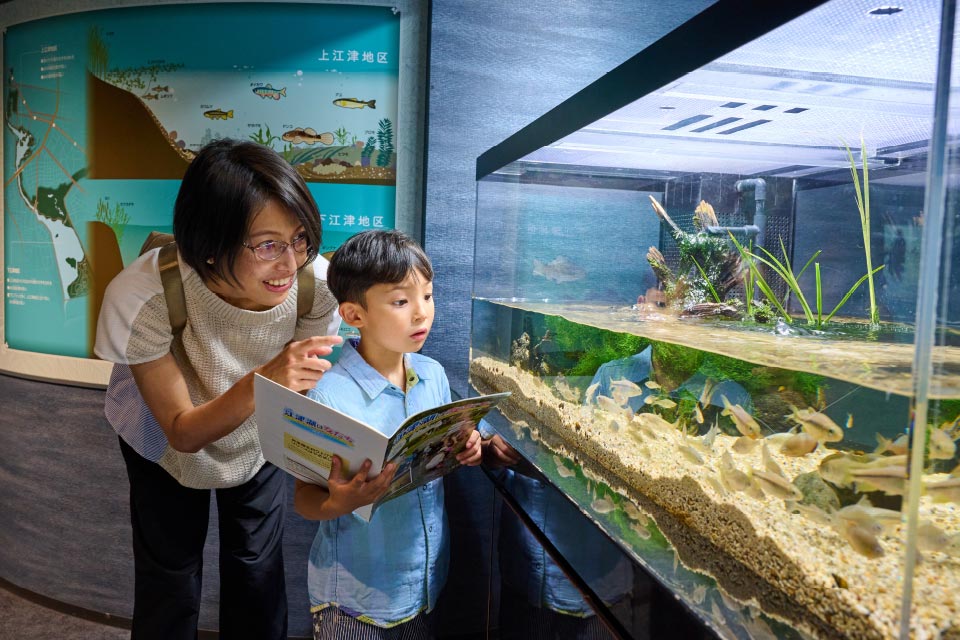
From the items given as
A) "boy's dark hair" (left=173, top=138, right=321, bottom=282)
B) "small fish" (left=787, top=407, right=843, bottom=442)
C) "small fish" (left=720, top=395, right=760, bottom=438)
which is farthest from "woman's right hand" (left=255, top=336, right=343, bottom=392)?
"small fish" (left=787, top=407, right=843, bottom=442)

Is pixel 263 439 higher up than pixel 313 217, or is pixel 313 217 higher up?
pixel 313 217

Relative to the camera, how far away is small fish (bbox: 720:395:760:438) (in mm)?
848

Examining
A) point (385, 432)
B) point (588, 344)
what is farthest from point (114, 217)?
point (588, 344)

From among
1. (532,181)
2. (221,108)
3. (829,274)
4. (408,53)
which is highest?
(408,53)

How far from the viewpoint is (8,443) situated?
262cm

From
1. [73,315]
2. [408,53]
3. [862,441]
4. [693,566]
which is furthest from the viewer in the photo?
[73,315]

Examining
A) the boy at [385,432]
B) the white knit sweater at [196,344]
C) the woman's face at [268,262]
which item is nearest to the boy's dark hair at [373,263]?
the boy at [385,432]

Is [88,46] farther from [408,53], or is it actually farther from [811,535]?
[811,535]

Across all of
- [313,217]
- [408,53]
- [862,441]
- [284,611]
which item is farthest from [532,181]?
[284,611]

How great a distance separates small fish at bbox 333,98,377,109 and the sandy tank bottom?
1497 millimetres

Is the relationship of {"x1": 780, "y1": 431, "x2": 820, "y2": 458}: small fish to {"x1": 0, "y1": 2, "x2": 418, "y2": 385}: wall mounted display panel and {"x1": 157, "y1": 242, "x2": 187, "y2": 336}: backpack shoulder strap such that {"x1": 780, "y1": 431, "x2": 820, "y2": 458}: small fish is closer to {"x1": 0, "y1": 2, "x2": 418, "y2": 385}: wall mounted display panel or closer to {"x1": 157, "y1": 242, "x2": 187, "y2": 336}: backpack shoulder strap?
{"x1": 157, "y1": 242, "x2": 187, "y2": 336}: backpack shoulder strap

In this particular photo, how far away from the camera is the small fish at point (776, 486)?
73cm

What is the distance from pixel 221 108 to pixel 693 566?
2.11m

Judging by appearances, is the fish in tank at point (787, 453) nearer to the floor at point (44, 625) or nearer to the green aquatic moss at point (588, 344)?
the green aquatic moss at point (588, 344)
